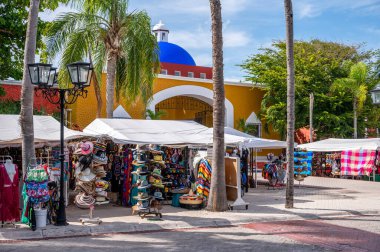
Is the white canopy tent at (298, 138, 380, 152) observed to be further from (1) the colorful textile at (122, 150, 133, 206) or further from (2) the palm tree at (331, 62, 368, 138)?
(1) the colorful textile at (122, 150, 133, 206)

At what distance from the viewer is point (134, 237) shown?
10117 mm

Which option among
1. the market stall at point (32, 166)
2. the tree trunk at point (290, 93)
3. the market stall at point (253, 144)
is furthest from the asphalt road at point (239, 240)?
the market stall at point (253, 144)

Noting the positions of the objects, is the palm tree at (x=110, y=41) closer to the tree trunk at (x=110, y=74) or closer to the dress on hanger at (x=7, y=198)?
the tree trunk at (x=110, y=74)

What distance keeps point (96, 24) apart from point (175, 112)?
57.0ft

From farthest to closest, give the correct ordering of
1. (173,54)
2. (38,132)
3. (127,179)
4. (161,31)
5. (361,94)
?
1. (161,31)
2. (173,54)
3. (361,94)
4. (127,179)
5. (38,132)

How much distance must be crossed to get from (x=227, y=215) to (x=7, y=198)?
5.26 metres

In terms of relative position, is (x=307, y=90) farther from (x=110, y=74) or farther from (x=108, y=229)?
(x=108, y=229)

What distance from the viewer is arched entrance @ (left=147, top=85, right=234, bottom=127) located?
3148 cm

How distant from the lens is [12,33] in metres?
16.7

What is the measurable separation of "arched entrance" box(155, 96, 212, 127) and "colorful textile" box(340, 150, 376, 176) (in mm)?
11790

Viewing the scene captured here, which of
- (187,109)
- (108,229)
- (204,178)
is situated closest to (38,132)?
(108,229)

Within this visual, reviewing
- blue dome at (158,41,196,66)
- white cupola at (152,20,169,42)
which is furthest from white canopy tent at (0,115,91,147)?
white cupola at (152,20,169,42)

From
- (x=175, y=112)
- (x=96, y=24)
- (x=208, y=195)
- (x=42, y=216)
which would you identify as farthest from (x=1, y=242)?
(x=175, y=112)

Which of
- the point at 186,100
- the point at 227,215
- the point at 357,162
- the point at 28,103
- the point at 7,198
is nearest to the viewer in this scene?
the point at 7,198
